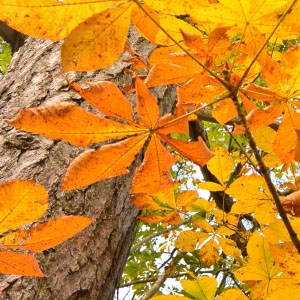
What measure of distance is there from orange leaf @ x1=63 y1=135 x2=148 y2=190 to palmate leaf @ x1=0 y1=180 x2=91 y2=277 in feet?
0.16

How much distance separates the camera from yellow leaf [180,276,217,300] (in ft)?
3.13

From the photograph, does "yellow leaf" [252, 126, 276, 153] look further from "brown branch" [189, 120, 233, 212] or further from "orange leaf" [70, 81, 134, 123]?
"brown branch" [189, 120, 233, 212]

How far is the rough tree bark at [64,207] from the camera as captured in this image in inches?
30.1

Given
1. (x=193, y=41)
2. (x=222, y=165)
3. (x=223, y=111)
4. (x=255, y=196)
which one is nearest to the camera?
(x=193, y=41)

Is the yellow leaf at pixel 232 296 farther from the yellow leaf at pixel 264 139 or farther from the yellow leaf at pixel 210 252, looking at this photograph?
the yellow leaf at pixel 210 252

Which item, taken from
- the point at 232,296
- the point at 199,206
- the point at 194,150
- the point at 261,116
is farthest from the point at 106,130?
the point at 199,206

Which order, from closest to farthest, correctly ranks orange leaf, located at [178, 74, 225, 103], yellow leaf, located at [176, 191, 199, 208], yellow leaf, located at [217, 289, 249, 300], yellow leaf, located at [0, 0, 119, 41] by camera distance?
yellow leaf, located at [0, 0, 119, 41], orange leaf, located at [178, 74, 225, 103], yellow leaf, located at [217, 289, 249, 300], yellow leaf, located at [176, 191, 199, 208]

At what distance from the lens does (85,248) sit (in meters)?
0.84

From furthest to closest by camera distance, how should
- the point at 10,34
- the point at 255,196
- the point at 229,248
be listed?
the point at 10,34 → the point at 229,248 → the point at 255,196

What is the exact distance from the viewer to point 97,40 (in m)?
0.49

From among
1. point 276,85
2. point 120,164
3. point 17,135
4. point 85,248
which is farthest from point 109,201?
point 276,85

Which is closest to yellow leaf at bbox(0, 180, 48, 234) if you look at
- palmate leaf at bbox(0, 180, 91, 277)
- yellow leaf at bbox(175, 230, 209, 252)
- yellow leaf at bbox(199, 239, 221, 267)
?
palmate leaf at bbox(0, 180, 91, 277)

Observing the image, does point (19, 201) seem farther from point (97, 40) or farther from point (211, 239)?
point (211, 239)

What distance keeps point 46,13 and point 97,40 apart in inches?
2.6
